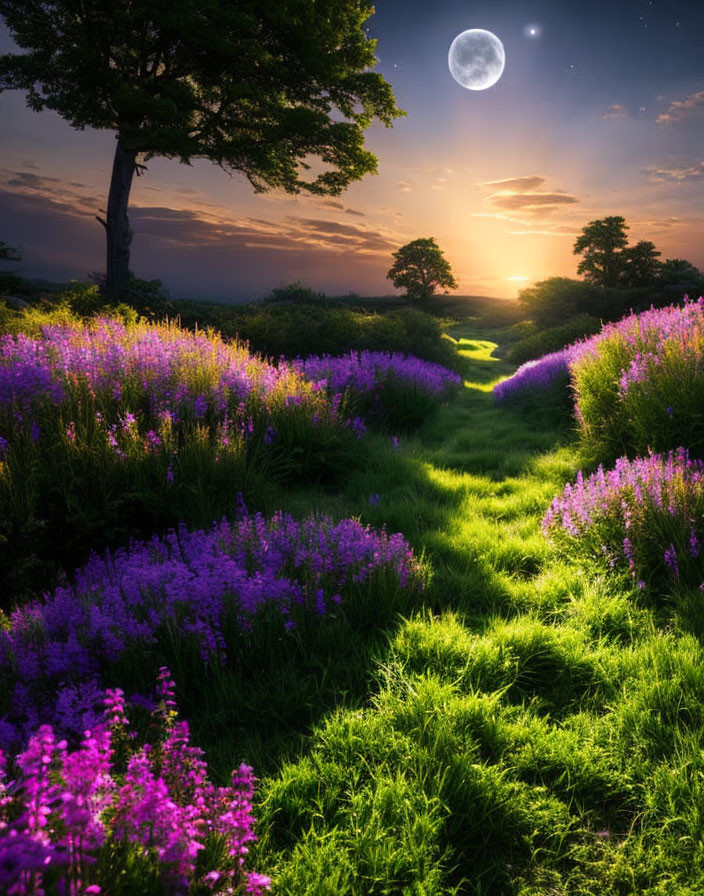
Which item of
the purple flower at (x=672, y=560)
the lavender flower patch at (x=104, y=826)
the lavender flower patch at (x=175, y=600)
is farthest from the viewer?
the purple flower at (x=672, y=560)

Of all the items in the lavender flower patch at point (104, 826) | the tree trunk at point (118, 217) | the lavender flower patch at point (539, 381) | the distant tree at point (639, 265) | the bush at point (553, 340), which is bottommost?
the lavender flower patch at point (104, 826)

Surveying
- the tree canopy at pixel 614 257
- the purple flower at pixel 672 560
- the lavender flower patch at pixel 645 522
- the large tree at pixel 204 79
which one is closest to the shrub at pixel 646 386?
the lavender flower patch at pixel 645 522

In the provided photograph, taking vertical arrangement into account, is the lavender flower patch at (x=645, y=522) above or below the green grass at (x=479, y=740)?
above

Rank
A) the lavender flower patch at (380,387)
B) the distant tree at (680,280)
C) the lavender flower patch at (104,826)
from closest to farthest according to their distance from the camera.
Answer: the lavender flower patch at (104,826)
the lavender flower patch at (380,387)
the distant tree at (680,280)

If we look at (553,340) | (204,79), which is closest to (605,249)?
(553,340)

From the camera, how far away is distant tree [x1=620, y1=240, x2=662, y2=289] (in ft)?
112

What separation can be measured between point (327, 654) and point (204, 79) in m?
23.2

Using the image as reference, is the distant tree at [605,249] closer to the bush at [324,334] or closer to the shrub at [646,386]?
the bush at [324,334]

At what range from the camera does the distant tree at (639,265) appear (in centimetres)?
3412

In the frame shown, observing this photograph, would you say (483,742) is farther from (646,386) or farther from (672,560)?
(646,386)

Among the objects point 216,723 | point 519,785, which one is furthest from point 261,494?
point 519,785

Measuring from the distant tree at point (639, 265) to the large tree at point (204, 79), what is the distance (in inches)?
867

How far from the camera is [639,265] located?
115ft

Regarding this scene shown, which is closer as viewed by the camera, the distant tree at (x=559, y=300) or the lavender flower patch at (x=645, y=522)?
the lavender flower patch at (x=645, y=522)
